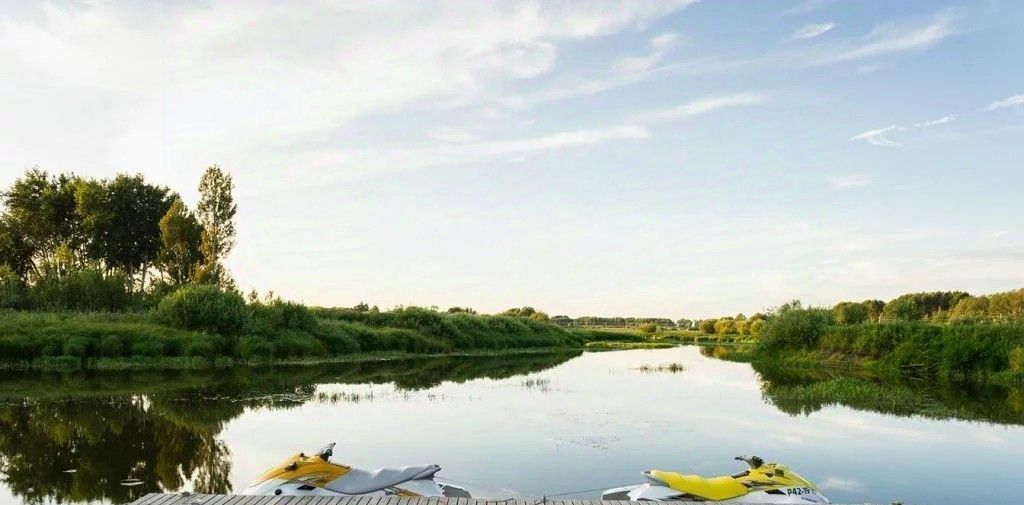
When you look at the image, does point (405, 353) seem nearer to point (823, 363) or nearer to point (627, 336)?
point (823, 363)

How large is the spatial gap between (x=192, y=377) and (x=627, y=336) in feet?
239

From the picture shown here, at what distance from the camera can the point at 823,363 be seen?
45750mm

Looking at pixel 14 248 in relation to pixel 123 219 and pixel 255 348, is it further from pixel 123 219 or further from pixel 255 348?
pixel 255 348

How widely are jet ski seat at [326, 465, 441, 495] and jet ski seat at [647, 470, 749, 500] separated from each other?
3.33 metres

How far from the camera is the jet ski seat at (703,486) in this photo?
10.0 metres

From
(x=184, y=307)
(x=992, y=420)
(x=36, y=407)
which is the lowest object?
(x=992, y=420)

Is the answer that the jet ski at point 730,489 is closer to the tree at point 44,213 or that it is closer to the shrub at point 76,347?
the shrub at point 76,347

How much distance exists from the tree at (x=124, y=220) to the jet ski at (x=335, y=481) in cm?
5019

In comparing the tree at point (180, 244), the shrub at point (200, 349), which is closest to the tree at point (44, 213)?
the tree at point (180, 244)

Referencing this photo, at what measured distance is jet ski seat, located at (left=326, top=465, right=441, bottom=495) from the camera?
10.8m

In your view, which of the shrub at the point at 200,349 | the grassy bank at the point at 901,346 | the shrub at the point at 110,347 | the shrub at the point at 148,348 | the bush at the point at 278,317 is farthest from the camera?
the bush at the point at 278,317

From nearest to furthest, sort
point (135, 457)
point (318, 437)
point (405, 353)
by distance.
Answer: point (135, 457)
point (318, 437)
point (405, 353)

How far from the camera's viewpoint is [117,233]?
55781mm

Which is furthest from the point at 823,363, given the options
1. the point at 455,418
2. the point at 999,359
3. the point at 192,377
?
the point at 192,377
